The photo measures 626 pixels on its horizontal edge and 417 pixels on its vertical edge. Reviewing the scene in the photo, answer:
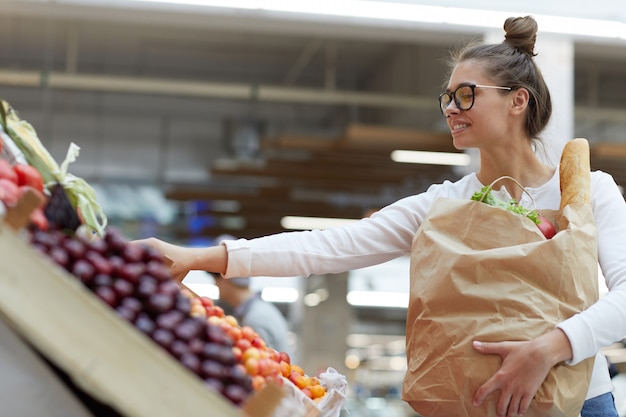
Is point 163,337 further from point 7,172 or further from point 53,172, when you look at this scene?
point 53,172

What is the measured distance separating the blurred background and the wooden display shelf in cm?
447

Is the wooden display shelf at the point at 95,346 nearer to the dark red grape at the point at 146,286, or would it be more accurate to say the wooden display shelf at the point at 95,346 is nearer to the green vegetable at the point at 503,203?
the dark red grape at the point at 146,286

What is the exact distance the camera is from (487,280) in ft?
5.01

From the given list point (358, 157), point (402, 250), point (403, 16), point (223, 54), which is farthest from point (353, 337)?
point (402, 250)

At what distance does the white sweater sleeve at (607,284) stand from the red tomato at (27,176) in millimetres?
849

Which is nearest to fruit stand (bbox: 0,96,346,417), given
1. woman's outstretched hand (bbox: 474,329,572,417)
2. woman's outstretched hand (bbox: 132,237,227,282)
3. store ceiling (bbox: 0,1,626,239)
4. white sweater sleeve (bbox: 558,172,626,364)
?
woman's outstretched hand (bbox: 132,237,227,282)

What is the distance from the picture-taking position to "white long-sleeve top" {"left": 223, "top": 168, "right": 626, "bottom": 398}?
1.53 m

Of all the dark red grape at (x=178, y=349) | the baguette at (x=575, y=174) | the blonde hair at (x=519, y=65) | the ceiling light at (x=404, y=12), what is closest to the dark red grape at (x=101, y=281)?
the dark red grape at (x=178, y=349)

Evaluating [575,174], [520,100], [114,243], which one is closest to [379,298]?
[520,100]

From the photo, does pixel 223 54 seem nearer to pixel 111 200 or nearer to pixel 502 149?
pixel 111 200

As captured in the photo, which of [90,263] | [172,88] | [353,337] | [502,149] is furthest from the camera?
[353,337]

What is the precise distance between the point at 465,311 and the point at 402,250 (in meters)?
0.46

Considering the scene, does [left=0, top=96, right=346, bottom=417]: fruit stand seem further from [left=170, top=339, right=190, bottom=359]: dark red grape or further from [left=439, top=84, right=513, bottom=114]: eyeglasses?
[left=439, top=84, right=513, bottom=114]: eyeglasses

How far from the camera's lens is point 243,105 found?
1208 centimetres
